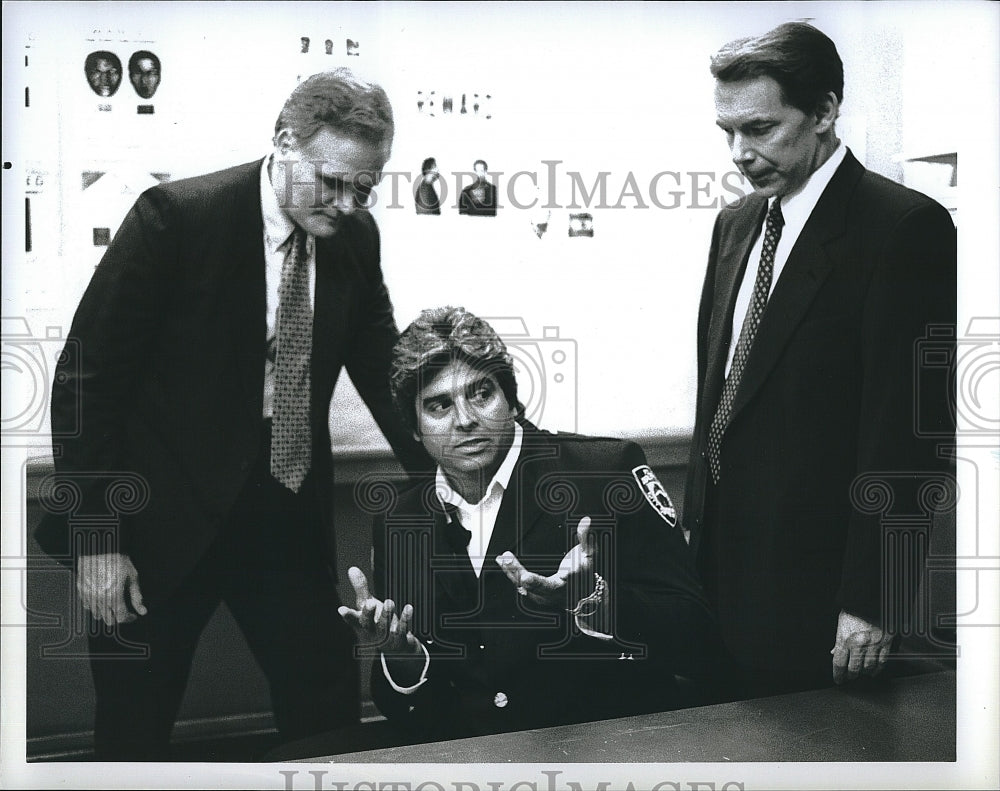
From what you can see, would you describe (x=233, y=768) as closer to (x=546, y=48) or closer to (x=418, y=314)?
(x=418, y=314)

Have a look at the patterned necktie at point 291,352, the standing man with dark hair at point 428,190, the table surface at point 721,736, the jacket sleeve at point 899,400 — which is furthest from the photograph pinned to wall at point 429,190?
the table surface at point 721,736

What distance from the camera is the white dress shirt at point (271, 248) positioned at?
3.22m

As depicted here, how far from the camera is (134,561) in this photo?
10.7 feet

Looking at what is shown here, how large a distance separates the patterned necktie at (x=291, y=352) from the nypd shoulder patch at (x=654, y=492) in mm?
969

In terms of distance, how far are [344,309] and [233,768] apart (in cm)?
138

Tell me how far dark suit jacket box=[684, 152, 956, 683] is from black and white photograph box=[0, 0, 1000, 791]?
11 millimetres

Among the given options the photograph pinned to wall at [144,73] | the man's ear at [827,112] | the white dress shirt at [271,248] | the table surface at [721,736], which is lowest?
the table surface at [721,736]

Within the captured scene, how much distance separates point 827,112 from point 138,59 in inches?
76.4

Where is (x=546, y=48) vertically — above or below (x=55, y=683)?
above

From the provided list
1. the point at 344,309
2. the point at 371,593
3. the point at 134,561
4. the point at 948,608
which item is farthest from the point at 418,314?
the point at 948,608

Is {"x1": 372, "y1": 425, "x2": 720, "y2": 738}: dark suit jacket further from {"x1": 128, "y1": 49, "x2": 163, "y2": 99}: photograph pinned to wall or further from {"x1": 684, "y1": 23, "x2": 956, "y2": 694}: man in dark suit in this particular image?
{"x1": 128, "y1": 49, "x2": 163, "y2": 99}: photograph pinned to wall

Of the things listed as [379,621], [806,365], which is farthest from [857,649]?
[379,621]

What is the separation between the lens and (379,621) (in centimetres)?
328

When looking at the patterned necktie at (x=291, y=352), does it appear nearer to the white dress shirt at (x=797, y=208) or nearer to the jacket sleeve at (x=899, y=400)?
the white dress shirt at (x=797, y=208)
